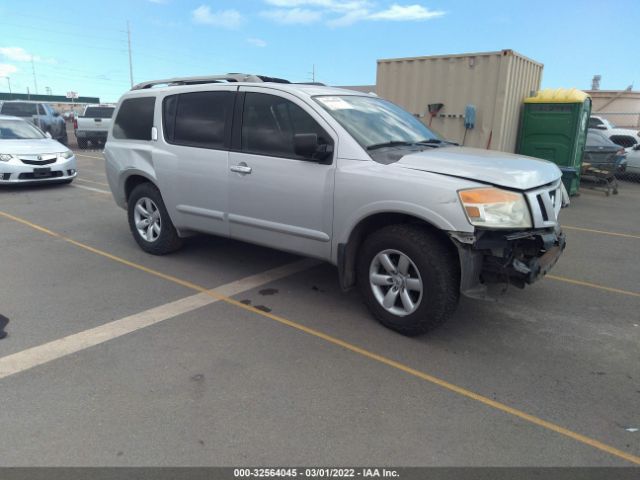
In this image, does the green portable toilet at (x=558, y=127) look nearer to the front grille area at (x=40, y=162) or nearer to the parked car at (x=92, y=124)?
the front grille area at (x=40, y=162)

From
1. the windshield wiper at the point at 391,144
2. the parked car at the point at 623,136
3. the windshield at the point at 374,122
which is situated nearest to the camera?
the windshield wiper at the point at 391,144

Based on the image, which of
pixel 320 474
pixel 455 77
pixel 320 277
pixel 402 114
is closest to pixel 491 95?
pixel 455 77

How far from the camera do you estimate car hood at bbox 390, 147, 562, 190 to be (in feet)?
11.4

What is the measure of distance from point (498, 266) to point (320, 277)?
2.19 m

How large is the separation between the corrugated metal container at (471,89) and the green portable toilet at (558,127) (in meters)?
0.25

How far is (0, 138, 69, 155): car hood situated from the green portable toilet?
10195mm

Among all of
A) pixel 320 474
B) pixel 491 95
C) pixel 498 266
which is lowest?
pixel 320 474

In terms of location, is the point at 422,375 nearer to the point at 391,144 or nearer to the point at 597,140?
the point at 391,144

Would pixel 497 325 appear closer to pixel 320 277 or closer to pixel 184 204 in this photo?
pixel 320 277

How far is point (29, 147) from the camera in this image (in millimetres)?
10062

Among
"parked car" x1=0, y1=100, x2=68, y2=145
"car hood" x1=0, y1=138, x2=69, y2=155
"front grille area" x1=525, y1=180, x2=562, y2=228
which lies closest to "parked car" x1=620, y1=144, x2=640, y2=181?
"front grille area" x1=525, y1=180, x2=562, y2=228

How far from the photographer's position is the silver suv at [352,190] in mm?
3459

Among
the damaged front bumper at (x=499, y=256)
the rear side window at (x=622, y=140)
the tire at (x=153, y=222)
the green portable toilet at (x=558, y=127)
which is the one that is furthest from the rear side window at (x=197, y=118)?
the rear side window at (x=622, y=140)

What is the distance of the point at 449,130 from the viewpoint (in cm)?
1050
